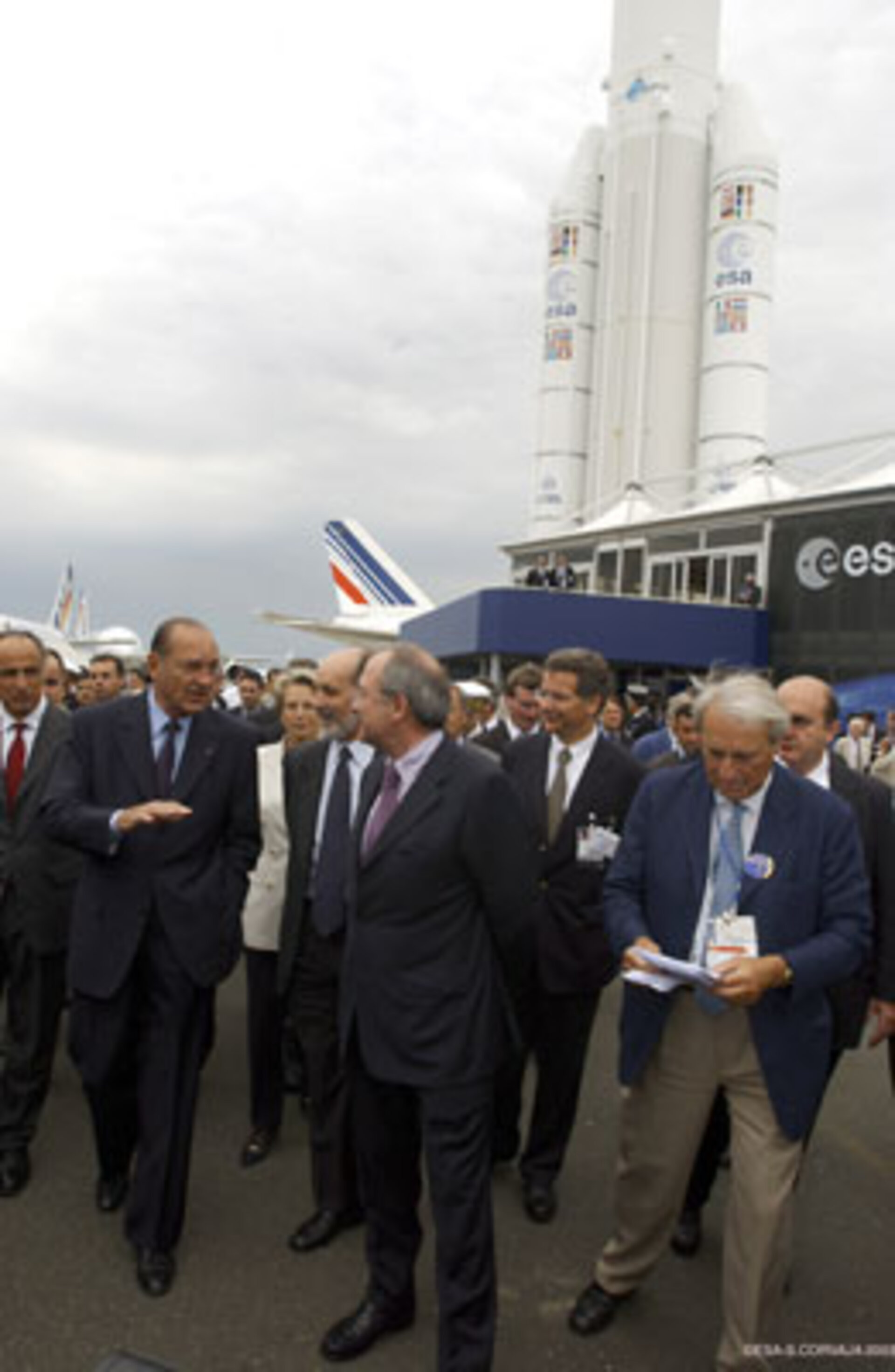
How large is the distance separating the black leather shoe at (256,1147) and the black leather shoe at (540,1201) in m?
1.04

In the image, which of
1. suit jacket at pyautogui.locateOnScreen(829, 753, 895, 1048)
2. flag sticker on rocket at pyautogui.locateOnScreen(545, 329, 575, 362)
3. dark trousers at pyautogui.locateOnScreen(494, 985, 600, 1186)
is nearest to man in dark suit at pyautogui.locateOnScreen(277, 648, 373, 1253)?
dark trousers at pyautogui.locateOnScreen(494, 985, 600, 1186)

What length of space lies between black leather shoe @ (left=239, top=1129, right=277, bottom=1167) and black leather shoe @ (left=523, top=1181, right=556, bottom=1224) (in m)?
1.04

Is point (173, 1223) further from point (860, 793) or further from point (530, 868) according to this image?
point (860, 793)

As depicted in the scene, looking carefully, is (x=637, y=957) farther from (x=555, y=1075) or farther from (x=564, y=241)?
(x=564, y=241)

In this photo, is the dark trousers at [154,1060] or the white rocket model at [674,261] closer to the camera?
the dark trousers at [154,1060]

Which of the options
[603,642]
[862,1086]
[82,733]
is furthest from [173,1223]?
[603,642]

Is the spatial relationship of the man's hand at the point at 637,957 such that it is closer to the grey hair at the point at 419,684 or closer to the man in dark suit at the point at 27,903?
the grey hair at the point at 419,684

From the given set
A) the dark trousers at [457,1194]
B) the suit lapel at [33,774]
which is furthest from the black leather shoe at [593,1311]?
the suit lapel at [33,774]

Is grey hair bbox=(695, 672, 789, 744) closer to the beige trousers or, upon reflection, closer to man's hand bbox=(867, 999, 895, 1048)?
the beige trousers

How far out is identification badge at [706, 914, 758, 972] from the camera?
2.51 m

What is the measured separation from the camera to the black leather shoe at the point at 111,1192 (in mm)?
3393

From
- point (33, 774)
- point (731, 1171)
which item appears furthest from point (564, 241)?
point (731, 1171)

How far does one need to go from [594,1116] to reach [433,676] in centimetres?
275

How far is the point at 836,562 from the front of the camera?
2266 cm
